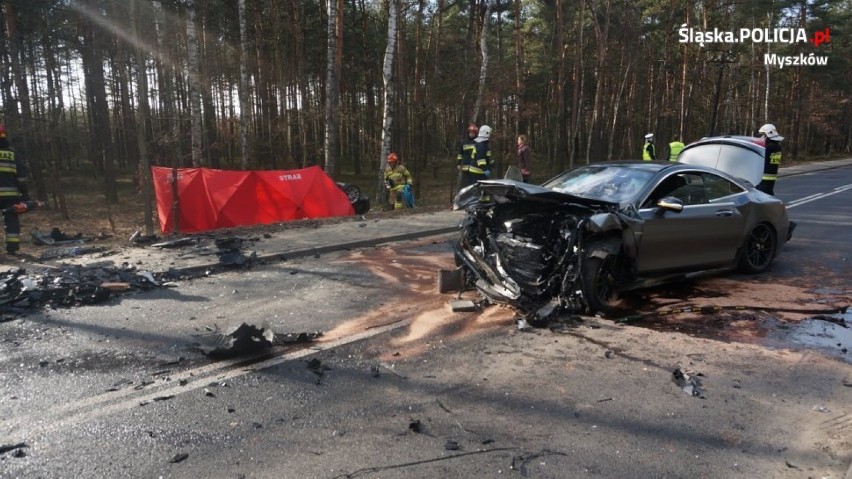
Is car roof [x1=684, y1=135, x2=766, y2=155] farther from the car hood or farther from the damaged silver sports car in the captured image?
the car hood

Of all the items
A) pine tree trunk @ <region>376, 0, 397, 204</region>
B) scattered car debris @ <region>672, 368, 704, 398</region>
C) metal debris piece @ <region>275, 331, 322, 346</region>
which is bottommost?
scattered car debris @ <region>672, 368, 704, 398</region>

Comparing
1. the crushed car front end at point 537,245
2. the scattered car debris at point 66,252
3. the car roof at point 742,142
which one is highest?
the car roof at point 742,142

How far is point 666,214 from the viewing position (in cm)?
622

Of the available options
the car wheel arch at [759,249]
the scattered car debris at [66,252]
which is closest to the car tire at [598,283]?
the car wheel arch at [759,249]

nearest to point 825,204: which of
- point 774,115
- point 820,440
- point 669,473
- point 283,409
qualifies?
point 820,440

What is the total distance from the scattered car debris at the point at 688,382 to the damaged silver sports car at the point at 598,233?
1.37m

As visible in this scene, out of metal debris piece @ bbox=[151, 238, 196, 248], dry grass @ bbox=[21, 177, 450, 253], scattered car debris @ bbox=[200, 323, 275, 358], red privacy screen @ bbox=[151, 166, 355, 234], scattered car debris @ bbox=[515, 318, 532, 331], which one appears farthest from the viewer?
red privacy screen @ bbox=[151, 166, 355, 234]

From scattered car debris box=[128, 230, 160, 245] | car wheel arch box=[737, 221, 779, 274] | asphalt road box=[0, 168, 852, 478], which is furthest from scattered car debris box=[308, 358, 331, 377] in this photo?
scattered car debris box=[128, 230, 160, 245]

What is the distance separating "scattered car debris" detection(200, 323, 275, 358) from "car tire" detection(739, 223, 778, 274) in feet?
19.9

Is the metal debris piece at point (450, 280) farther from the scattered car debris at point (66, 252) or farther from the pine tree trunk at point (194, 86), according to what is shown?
the pine tree trunk at point (194, 86)

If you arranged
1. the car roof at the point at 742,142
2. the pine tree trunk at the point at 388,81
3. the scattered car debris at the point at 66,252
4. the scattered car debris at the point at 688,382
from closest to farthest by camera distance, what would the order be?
the scattered car debris at the point at 688,382, the scattered car debris at the point at 66,252, the car roof at the point at 742,142, the pine tree trunk at the point at 388,81

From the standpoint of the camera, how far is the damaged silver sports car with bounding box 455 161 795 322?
18.2 ft

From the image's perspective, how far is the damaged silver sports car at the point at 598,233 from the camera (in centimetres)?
555

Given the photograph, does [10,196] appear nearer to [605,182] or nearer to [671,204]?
[605,182]
